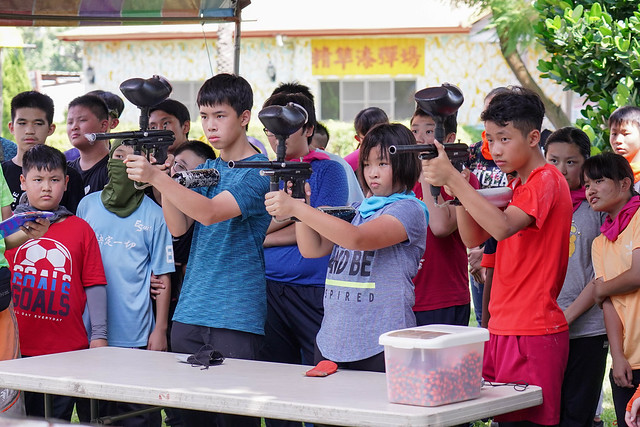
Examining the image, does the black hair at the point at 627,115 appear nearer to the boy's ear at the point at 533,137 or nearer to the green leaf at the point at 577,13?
the green leaf at the point at 577,13

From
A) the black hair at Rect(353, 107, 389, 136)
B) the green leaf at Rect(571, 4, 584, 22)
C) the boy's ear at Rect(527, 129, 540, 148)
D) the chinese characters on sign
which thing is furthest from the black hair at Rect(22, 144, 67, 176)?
the chinese characters on sign

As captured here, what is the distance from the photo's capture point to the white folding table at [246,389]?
2.74 m

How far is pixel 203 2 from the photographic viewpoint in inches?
254

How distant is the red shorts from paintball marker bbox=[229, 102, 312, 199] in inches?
40.9

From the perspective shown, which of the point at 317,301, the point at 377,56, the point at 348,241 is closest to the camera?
the point at 348,241

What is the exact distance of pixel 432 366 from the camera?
280 centimetres

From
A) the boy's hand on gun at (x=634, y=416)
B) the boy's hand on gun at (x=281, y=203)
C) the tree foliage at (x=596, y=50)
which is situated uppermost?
the tree foliage at (x=596, y=50)

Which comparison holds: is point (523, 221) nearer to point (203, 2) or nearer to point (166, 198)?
point (166, 198)

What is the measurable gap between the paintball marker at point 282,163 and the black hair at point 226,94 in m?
0.45

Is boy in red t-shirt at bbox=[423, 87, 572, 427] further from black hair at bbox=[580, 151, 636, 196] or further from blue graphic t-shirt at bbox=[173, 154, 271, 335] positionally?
blue graphic t-shirt at bbox=[173, 154, 271, 335]

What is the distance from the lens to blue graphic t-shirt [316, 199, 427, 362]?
342 cm

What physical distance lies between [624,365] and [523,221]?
1.02 meters

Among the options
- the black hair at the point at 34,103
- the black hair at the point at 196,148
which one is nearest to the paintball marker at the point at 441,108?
the black hair at the point at 196,148

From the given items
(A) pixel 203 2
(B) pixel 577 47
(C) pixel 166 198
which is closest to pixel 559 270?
(C) pixel 166 198
